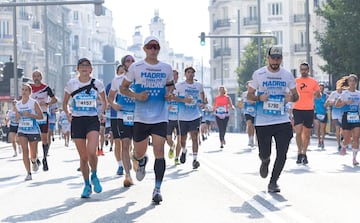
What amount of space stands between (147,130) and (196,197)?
1.08 meters

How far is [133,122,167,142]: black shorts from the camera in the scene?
9.72 metres

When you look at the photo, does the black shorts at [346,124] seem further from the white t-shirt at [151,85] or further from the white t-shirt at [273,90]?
the white t-shirt at [151,85]

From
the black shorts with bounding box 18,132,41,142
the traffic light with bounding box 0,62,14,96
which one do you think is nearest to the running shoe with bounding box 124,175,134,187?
the black shorts with bounding box 18,132,41,142

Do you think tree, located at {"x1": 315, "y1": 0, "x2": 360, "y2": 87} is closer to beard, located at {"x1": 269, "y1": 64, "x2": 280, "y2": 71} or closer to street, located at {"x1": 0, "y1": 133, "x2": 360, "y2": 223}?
street, located at {"x1": 0, "y1": 133, "x2": 360, "y2": 223}

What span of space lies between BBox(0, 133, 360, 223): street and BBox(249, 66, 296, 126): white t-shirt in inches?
37.7

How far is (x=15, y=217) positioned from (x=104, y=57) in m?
143

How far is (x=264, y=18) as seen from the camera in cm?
8712

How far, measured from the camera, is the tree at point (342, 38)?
120 feet

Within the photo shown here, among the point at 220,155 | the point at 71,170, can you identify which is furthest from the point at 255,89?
the point at 220,155

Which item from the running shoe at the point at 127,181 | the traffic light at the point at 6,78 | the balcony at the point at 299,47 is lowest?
the running shoe at the point at 127,181

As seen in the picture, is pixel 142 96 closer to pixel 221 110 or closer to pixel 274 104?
pixel 274 104

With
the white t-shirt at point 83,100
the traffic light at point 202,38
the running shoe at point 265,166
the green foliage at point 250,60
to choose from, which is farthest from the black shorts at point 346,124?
the green foliage at point 250,60

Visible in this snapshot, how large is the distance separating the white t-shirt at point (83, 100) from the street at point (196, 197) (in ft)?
3.53

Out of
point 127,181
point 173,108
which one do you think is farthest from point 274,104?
point 173,108
